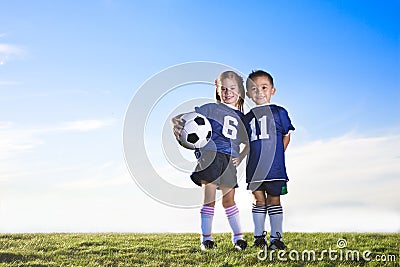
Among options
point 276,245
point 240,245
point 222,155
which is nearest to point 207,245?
point 240,245

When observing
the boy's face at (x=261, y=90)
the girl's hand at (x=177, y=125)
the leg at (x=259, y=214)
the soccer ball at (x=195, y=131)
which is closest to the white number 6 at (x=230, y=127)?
the soccer ball at (x=195, y=131)

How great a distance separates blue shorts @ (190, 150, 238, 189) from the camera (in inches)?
249

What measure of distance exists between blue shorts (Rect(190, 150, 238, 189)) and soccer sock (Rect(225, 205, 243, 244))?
12.5 inches

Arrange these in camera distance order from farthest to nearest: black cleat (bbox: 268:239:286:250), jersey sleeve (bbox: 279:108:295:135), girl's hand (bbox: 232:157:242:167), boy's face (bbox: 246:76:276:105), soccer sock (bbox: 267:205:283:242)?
boy's face (bbox: 246:76:276:105)
jersey sleeve (bbox: 279:108:295:135)
girl's hand (bbox: 232:157:242:167)
soccer sock (bbox: 267:205:283:242)
black cleat (bbox: 268:239:286:250)

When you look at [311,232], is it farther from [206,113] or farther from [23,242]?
[23,242]

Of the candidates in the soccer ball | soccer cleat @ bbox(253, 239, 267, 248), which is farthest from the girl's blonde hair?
soccer cleat @ bbox(253, 239, 267, 248)

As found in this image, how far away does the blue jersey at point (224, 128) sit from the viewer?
21.1ft

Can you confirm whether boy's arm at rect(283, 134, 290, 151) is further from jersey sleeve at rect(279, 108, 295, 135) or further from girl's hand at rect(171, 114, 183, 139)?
girl's hand at rect(171, 114, 183, 139)

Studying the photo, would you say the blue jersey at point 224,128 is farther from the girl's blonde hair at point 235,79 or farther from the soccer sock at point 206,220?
the soccer sock at point 206,220

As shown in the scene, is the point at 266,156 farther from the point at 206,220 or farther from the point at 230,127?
the point at 206,220

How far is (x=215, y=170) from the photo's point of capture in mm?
6316

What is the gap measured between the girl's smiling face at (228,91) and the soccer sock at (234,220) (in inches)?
56.0

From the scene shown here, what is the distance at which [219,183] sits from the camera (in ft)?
21.0

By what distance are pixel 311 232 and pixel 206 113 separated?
2920 mm
